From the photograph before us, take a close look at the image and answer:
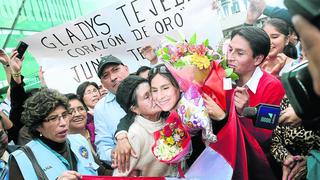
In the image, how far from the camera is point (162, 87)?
246 centimetres

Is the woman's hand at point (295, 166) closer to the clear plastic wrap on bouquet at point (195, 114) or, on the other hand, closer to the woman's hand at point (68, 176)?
the clear plastic wrap on bouquet at point (195, 114)

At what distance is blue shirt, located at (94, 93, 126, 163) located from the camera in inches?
131

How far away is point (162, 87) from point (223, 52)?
0.42 m

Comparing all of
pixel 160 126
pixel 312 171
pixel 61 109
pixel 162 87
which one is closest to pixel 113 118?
pixel 61 109

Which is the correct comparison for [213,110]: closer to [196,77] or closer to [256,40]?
[196,77]

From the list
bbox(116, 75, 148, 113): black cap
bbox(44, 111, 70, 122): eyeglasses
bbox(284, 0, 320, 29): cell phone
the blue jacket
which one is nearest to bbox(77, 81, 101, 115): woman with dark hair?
the blue jacket

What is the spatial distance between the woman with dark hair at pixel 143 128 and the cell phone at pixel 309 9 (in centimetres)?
171

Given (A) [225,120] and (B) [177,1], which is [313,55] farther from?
(B) [177,1]

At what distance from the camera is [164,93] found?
2.44 meters

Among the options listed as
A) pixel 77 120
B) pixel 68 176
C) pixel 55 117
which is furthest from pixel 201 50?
pixel 77 120

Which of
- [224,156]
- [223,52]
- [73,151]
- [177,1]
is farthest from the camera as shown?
[177,1]

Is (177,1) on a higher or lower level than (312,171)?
higher

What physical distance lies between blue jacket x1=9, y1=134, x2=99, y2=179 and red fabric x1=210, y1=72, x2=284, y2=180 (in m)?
1.04

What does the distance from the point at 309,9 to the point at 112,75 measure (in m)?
2.87
